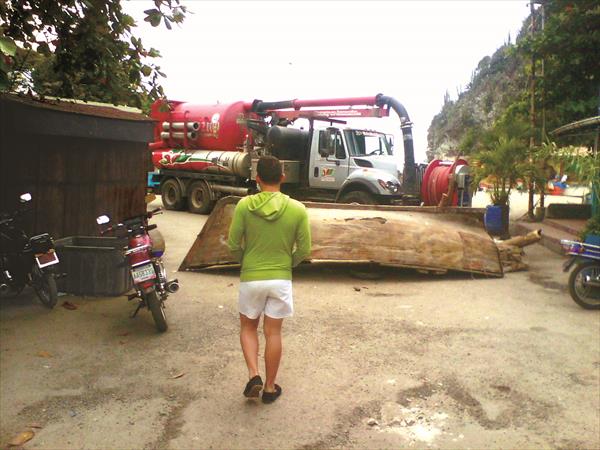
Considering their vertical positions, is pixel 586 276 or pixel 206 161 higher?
pixel 206 161

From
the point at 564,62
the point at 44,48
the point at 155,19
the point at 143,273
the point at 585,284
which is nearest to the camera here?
the point at 155,19

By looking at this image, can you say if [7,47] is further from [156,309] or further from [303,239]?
[156,309]

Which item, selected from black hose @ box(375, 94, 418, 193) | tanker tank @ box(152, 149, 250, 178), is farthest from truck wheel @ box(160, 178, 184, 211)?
black hose @ box(375, 94, 418, 193)

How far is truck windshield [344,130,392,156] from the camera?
516 inches

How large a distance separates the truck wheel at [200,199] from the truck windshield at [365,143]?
191 inches

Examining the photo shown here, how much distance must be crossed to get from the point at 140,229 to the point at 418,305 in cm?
335

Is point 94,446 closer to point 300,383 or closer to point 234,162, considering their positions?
point 300,383

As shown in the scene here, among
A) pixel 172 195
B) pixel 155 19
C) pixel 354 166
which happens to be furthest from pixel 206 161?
pixel 155 19

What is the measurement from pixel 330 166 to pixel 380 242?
5.54 metres

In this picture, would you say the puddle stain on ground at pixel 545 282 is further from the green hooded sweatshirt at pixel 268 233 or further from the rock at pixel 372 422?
the green hooded sweatshirt at pixel 268 233

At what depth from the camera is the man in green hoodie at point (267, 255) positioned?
3.70 m

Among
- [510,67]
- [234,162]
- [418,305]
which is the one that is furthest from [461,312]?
[510,67]

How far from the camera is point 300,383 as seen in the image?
13.7 feet

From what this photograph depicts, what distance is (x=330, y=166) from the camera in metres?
13.3
